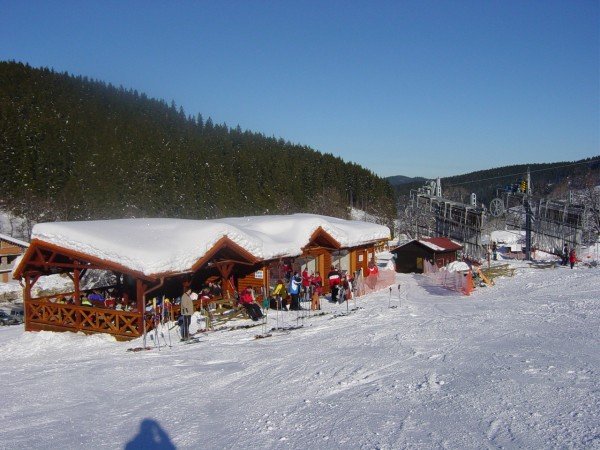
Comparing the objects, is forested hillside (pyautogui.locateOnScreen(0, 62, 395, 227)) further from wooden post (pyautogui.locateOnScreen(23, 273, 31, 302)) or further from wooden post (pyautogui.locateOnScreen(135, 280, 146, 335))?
wooden post (pyautogui.locateOnScreen(135, 280, 146, 335))

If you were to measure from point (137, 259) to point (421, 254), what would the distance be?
21520 millimetres

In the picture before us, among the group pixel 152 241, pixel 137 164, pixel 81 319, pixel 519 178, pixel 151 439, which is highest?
pixel 137 164

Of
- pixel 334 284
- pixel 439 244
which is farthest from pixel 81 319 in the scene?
pixel 439 244

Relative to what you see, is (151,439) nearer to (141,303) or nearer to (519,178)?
(141,303)

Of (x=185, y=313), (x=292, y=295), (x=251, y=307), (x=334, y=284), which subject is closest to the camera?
(x=185, y=313)

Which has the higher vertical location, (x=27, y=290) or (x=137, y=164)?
(x=137, y=164)

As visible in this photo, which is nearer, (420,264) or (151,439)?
(151,439)

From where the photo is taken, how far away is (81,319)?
651 inches

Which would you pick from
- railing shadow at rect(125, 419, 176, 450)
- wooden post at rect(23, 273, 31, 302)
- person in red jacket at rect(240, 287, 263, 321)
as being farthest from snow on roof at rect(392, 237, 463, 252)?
railing shadow at rect(125, 419, 176, 450)

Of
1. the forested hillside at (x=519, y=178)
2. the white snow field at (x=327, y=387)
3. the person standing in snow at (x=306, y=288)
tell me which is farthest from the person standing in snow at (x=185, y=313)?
the forested hillside at (x=519, y=178)

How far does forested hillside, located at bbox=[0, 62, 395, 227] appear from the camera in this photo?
208ft

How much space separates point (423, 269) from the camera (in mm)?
31875

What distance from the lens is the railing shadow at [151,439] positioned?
6.95m

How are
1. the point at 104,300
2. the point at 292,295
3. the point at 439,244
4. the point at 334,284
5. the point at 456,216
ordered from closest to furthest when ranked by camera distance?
the point at 292,295
the point at 104,300
the point at 334,284
the point at 439,244
the point at 456,216
